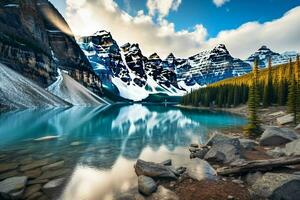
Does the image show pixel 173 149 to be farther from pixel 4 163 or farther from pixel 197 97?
pixel 197 97

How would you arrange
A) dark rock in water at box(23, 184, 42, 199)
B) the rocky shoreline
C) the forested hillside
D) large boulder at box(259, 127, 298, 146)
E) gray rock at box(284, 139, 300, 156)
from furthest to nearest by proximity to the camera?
the forested hillside, large boulder at box(259, 127, 298, 146), gray rock at box(284, 139, 300, 156), dark rock in water at box(23, 184, 42, 199), the rocky shoreline

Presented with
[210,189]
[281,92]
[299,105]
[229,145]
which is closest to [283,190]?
[210,189]

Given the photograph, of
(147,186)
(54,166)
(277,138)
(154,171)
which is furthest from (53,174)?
(277,138)

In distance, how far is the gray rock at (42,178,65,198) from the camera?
15.1m

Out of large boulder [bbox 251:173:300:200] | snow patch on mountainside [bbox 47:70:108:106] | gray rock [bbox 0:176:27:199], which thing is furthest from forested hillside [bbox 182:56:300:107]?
gray rock [bbox 0:176:27:199]

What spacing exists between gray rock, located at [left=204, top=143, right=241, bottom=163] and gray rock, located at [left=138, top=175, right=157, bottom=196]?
25.5 feet

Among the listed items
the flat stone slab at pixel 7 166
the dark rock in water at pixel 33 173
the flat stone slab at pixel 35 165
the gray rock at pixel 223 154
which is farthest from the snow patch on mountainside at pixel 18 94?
the gray rock at pixel 223 154

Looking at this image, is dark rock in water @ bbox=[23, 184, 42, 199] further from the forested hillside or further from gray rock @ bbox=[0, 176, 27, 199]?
the forested hillside

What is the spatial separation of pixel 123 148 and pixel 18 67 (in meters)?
130

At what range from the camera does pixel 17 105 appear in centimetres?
9500

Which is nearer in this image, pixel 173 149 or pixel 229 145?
pixel 229 145

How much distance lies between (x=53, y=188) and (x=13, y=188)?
2.31 meters

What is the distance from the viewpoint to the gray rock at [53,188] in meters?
15.1

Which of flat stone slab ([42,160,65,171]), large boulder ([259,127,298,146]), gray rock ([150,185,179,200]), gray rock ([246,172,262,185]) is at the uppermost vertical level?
large boulder ([259,127,298,146])
